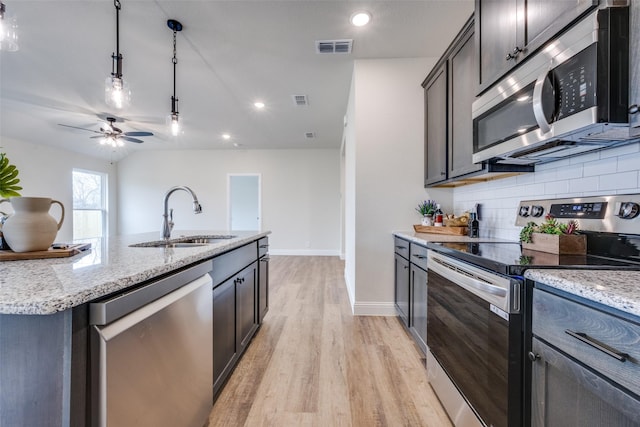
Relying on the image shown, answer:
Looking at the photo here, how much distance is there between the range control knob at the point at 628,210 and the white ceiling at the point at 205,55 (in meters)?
1.92

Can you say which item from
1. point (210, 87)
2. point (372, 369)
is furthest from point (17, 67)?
point (372, 369)

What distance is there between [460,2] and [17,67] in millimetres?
4750

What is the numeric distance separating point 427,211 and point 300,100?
253 centimetres

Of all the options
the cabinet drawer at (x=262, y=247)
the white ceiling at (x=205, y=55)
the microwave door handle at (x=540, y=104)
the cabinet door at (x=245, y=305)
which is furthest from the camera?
the cabinet drawer at (x=262, y=247)

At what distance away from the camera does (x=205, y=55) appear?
2.93 metres

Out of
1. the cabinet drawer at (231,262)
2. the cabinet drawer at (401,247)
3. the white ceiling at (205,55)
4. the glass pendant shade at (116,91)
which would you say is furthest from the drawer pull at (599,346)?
the glass pendant shade at (116,91)

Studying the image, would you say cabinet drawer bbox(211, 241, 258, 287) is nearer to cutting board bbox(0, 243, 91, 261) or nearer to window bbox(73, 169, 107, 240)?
cutting board bbox(0, 243, 91, 261)

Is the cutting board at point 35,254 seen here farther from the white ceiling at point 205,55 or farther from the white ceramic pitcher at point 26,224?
the white ceiling at point 205,55

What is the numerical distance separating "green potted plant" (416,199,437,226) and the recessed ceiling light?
1.78 metres

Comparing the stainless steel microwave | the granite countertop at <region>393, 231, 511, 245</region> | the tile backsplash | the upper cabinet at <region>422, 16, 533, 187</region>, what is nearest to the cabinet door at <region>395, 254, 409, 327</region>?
the granite countertop at <region>393, 231, 511, 245</region>

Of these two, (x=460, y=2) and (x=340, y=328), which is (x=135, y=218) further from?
(x=460, y=2)

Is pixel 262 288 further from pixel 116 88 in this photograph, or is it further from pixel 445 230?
pixel 116 88

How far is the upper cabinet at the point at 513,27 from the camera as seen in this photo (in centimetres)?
112

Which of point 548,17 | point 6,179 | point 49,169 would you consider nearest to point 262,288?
point 6,179
